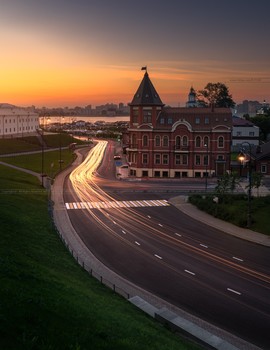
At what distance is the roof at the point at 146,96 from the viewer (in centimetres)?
7777

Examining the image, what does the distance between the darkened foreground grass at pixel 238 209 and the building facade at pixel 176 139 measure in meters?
25.5

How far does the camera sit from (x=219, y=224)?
4350cm

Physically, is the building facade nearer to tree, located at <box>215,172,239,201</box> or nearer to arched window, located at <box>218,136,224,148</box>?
arched window, located at <box>218,136,224,148</box>

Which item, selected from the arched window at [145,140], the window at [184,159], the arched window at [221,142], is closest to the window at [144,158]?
the arched window at [145,140]

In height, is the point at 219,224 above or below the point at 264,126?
below

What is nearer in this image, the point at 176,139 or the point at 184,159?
the point at 176,139

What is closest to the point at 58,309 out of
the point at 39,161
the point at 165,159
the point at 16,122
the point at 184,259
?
the point at 184,259

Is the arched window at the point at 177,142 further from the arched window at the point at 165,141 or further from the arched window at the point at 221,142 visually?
the arched window at the point at 221,142

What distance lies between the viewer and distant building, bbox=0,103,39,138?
133450 millimetres

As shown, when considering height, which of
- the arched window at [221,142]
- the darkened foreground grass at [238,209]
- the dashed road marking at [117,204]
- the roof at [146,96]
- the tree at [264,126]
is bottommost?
the dashed road marking at [117,204]

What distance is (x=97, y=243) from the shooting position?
1431 inches

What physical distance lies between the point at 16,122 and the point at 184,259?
122022 mm

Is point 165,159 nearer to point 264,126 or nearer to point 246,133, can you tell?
point 246,133

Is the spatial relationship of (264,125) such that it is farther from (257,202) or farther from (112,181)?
(257,202)
